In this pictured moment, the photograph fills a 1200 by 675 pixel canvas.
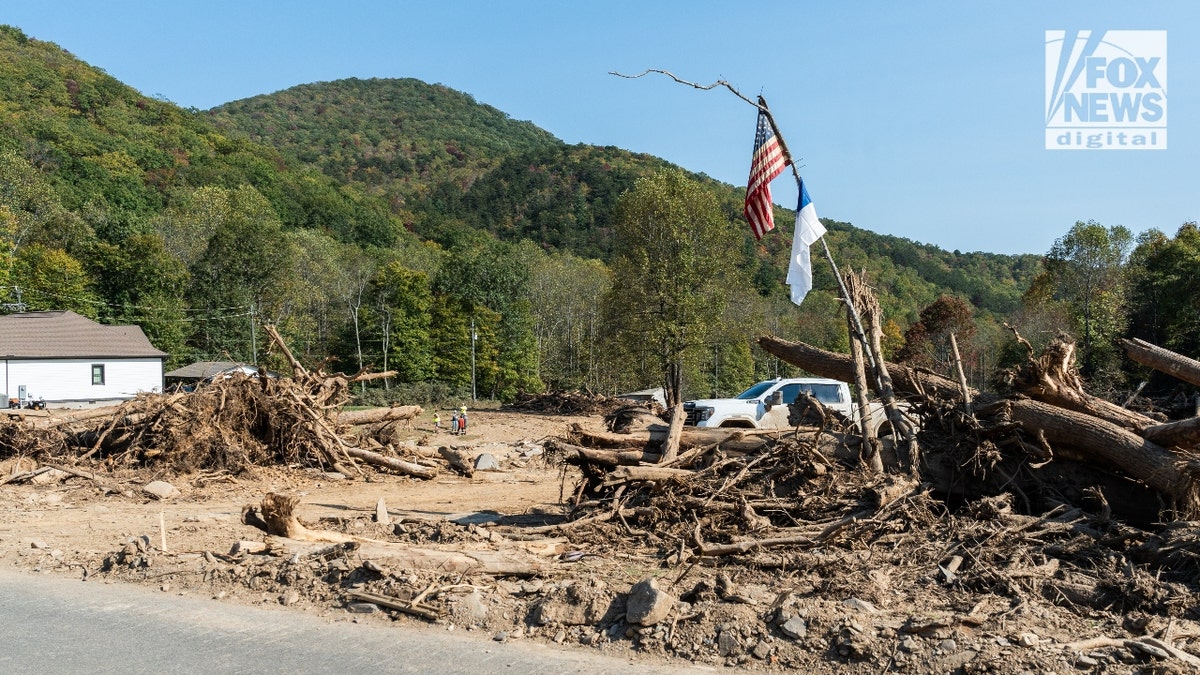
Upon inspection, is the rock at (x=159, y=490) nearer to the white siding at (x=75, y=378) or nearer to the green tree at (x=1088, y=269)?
the white siding at (x=75, y=378)

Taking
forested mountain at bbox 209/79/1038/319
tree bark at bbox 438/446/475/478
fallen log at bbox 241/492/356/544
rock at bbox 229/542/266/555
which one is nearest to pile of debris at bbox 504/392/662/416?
tree bark at bbox 438/446/475/478

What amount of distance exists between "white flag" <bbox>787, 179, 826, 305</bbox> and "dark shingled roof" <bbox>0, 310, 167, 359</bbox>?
45.0m

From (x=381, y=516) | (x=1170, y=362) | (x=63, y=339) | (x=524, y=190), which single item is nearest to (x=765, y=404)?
(x=1170, y=362)

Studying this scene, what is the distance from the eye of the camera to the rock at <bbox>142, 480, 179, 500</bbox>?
13.4 m

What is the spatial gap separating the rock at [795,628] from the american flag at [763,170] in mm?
5469

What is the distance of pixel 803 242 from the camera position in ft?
34.6

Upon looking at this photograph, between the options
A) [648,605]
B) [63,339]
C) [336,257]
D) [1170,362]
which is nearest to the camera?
[648,605]

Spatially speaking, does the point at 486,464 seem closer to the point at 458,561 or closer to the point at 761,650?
the point at 458,561

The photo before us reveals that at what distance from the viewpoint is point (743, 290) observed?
4034 cm

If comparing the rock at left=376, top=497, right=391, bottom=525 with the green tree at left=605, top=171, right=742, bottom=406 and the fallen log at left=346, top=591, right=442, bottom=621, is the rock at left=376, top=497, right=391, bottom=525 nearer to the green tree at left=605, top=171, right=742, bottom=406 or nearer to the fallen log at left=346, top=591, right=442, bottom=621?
the fallen log at left=346, top=591, right=442, bottom=621

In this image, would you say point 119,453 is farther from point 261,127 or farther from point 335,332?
point 261,127

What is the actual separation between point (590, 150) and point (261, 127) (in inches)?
2994

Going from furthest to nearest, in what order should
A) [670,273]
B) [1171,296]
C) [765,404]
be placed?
[1171,296]
[670,273]
[765,404]

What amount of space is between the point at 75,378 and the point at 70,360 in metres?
1.03
